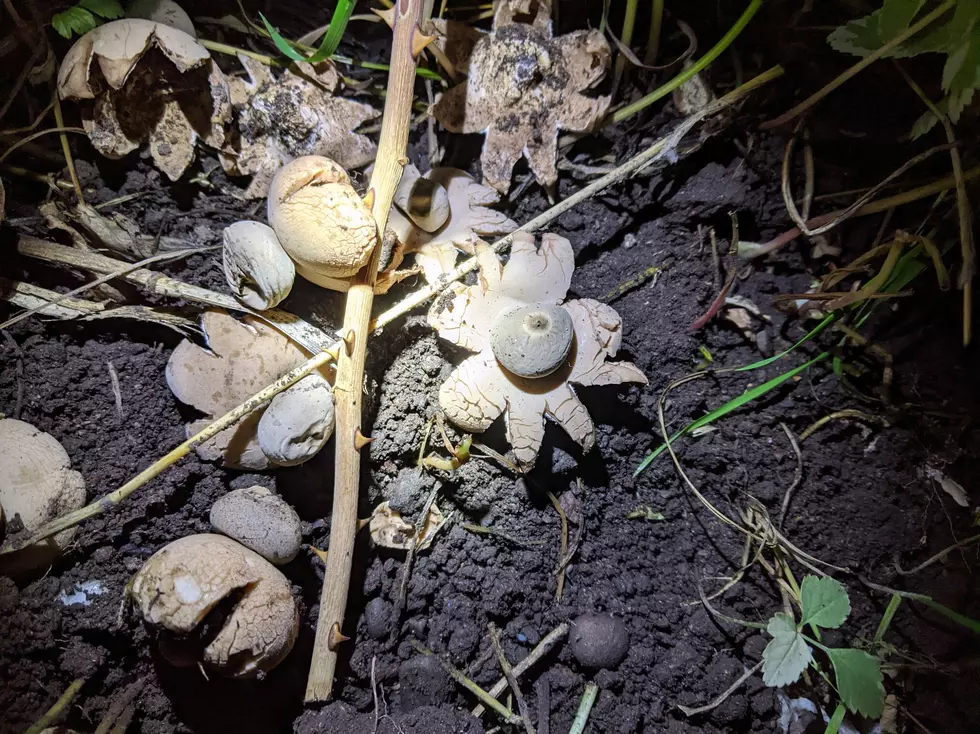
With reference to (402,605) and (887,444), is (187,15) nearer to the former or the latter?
(402,605)

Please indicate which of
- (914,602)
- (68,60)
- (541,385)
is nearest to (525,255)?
(541,385)

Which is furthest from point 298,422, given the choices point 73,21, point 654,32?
point 654,32

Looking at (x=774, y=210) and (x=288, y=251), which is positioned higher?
(x=774, y=210)

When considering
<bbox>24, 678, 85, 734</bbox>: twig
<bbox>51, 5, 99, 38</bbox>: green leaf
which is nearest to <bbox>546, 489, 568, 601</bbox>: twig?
<bbox>24, 678, 85, 734</bbox>: twig

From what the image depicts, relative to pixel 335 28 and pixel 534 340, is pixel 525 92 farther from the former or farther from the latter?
pixel 534 340

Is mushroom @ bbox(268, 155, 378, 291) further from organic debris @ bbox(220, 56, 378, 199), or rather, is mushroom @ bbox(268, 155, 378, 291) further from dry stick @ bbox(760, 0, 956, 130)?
dry stick @ bbox(760, 0, 956, 130)

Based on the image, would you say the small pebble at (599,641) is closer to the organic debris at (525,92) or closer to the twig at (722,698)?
the twig at (722,698)

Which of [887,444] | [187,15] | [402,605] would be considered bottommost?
[402,605]
